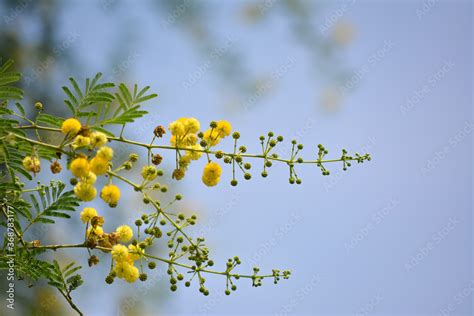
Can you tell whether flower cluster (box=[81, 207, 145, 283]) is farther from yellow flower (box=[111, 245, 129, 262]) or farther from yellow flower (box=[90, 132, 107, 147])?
yellow flower (box=[90, 132, 107, 147])

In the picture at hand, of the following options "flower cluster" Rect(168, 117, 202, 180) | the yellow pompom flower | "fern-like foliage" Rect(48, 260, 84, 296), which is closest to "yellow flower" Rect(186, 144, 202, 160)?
"flower cluster" Rect(168, 117, 202, 180)

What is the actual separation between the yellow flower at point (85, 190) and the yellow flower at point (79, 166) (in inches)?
1.6

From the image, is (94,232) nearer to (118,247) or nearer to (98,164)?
(118,247)

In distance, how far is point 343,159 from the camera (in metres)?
1.77

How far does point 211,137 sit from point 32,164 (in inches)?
19.8

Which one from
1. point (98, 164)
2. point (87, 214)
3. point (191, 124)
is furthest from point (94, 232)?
point (191, 124)

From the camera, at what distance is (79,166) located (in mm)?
1368

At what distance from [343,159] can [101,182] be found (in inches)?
133

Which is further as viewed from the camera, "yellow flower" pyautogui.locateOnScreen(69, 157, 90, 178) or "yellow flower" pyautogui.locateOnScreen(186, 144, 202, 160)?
"yellow flower" pyautogui.locateOnScreen(186, 144, 202, 160)

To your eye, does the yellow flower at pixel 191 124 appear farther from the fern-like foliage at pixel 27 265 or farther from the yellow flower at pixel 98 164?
the fern-like foliage at pixel 27 265

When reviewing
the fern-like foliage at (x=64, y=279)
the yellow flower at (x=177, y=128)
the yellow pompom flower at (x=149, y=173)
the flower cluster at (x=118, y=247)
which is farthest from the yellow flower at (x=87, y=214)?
the yellow flower at (x=177, y=128)

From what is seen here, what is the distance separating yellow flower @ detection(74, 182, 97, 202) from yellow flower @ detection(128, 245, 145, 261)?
218 mm

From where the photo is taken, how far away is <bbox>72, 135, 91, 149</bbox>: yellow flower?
1.39m

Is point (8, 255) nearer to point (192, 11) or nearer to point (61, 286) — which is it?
point (61, 286)
